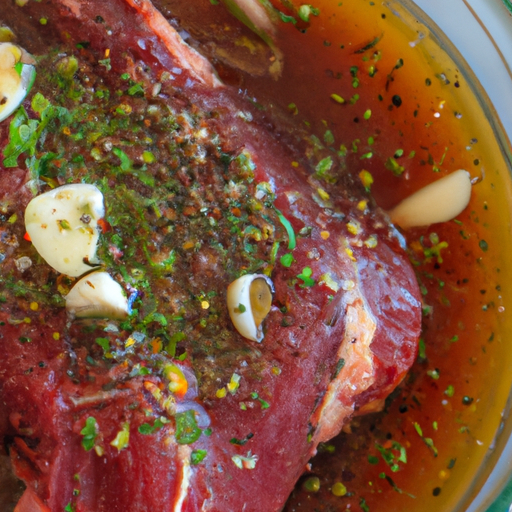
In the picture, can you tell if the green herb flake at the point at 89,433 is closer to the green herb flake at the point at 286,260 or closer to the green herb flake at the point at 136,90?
the green herb flake at the point at 286,260

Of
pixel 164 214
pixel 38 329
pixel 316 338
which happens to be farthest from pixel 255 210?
pixel 38 329

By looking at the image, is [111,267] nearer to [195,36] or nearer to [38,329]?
[38,329]

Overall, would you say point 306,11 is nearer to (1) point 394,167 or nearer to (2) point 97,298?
(1) point 394,167

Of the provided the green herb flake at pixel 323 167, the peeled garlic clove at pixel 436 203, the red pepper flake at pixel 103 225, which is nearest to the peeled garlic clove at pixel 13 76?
the red pepper flake at pixel 103 225

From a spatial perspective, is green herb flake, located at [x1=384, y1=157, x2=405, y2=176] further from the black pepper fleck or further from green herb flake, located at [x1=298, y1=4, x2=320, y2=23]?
green herb flake, located at [x1=298, y1=4, x2=320, y2=23]

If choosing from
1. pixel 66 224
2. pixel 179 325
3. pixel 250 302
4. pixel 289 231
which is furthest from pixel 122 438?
pixel 289 231

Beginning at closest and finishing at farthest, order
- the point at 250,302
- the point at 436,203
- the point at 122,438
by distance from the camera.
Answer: the point at 122,438
the point at 250,302
the point at 436,203
